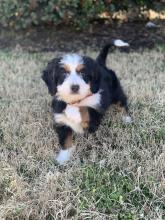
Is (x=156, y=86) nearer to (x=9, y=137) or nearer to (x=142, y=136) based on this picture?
(x=142, y=136)

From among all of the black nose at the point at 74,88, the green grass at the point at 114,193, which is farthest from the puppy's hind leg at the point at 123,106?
the green grass at the point at 114,193

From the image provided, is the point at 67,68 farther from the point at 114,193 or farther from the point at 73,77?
the point at 114,193

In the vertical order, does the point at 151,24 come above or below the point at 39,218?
below

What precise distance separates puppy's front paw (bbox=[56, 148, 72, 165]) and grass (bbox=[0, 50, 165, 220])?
0.24ft

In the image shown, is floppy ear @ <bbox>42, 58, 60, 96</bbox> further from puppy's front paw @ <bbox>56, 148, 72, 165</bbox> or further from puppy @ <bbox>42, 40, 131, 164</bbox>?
puppy's front paw @ <bbox>56, 148, 72, 165</bbox>

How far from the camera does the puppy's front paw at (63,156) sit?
180 inches

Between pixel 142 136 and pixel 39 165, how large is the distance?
1049 millimetres

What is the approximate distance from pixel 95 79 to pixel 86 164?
0.78m

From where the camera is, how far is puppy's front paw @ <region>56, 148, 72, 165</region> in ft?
15.0

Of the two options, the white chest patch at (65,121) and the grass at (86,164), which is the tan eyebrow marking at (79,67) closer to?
the white chest patch at (65,121)

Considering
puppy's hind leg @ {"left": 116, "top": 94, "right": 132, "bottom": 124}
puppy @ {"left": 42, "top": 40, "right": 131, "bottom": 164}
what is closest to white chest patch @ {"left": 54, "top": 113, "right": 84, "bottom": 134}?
puppy @ {"left": 42, "top": 40, "right": 131, "bottom": 164}

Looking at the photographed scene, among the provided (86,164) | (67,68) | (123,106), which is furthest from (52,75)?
(123,106)

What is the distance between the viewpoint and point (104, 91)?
4828 mm

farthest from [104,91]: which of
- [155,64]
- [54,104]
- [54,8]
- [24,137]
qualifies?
[54,8]
